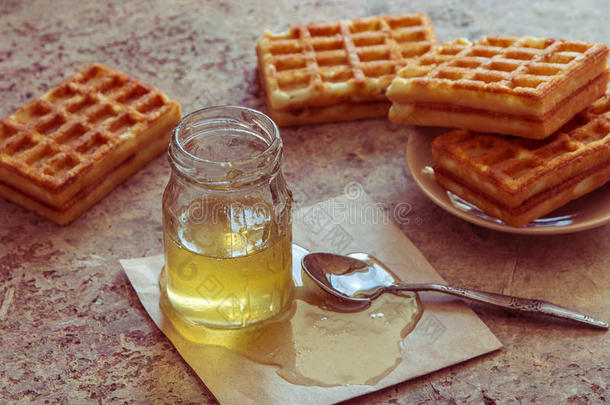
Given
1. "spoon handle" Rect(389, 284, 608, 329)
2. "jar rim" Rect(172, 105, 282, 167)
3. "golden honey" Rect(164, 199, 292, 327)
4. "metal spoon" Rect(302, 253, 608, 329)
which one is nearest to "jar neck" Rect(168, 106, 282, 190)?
"jar rim" Rect(172, 105, 282, 167)

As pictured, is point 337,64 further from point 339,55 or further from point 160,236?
point 160,236

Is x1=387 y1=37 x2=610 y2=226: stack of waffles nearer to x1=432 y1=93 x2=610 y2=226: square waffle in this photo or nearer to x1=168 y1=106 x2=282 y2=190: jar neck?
x1=432 y1=93 x2=610 y2=226: square waffle

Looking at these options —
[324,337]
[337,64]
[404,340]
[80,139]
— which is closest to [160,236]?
[80,139]

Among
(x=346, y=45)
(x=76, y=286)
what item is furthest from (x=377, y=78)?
(x=76, y=286)

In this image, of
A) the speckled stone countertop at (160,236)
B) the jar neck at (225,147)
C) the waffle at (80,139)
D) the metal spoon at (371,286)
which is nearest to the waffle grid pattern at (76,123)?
the waffle at (80,139)

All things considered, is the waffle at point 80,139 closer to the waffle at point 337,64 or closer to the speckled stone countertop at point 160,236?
the speckled stone countertop at point 160,236

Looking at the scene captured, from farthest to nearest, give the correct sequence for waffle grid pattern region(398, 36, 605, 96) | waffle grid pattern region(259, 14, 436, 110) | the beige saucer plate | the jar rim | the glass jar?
waffle grid pattern region(259, 14, 436, 110)
waffle grid pattern region(398, 36, 605, 96)
the beige saucer plate
the glass jar
the jar rim
